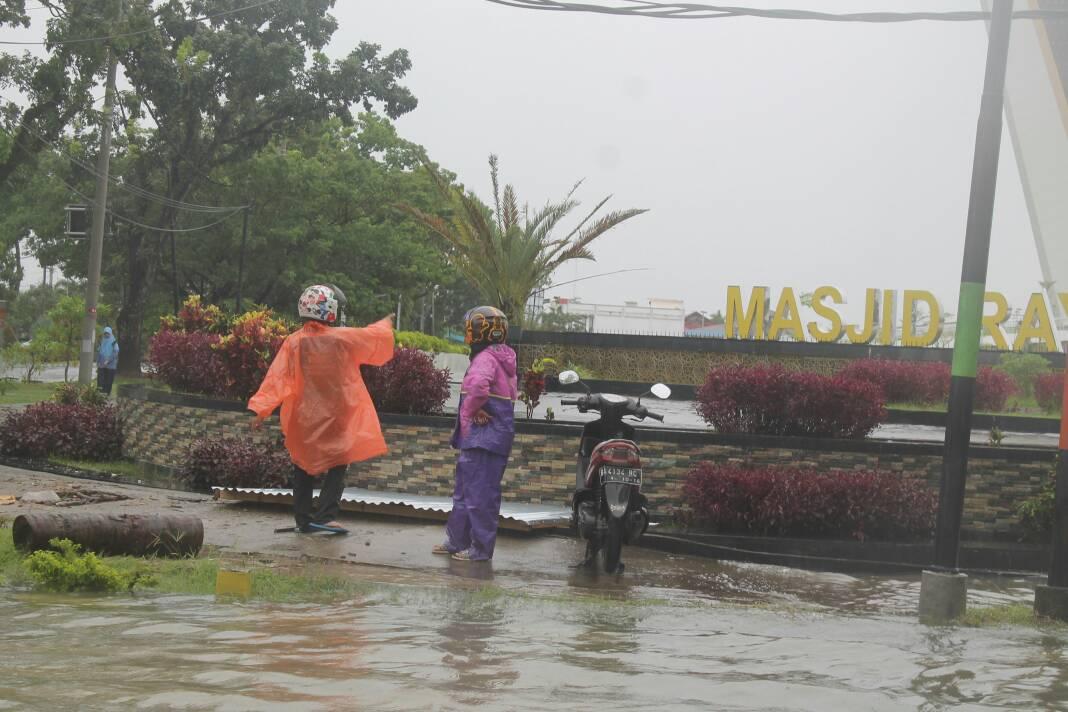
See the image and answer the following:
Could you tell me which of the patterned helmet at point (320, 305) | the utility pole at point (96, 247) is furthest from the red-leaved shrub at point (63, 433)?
the utility pole at point (96, 247)

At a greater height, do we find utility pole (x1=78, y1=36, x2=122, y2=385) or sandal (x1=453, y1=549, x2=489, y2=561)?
utility pole (x1=78, y1=36, x2=122, y2=385)

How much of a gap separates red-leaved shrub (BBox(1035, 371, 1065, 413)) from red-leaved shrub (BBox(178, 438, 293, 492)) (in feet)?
42.1

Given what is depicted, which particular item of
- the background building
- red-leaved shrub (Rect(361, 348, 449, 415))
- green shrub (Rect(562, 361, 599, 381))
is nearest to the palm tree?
green shrub (Rect(562, 361, 599, 381))

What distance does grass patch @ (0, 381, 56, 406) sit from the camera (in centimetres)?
2624

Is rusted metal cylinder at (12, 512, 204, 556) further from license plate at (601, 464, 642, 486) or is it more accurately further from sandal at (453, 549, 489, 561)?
license plate at (601, 464, 642, 486)

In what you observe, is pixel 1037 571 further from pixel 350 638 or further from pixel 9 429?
pixel 9 429

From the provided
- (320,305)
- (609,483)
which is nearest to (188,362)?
(320,305)

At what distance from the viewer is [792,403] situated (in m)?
11.9

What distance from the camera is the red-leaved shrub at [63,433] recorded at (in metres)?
16.6

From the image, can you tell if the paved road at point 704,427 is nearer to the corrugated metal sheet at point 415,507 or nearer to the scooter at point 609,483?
the corrugated metal sheet at point 415,507

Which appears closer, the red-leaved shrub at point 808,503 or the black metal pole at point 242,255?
the red-leaved shrub at point 808,503

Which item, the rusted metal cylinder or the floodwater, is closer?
the floodwater

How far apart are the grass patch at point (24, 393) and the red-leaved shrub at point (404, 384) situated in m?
13.8

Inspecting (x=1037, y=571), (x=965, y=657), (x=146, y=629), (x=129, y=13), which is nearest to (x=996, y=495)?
(x=1037, y=571)
